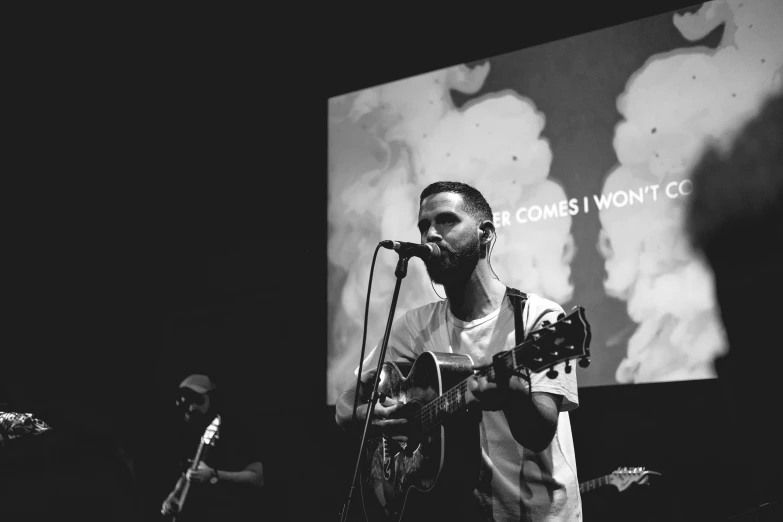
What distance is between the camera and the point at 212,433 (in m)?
4.95

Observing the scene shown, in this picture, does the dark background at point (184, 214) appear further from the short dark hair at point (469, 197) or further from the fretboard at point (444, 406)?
the fretboard at point (444, 406)

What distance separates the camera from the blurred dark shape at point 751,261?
3.49 metres

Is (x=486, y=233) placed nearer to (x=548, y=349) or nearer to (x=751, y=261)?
(x=548, y=349)

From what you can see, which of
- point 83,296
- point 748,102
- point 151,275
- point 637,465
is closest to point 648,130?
point 748,102

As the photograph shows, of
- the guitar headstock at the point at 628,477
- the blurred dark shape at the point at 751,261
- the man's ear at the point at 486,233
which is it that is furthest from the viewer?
the guitar headstock at the point at 628,477

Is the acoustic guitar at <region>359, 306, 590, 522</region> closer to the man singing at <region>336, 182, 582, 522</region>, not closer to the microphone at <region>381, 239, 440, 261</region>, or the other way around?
the man singing at <region>336, 182, 582, 522</region>

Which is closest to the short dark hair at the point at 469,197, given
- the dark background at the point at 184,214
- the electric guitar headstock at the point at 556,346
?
the electric guitar headstock at the point at 556,346

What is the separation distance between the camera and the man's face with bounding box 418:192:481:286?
104 inches

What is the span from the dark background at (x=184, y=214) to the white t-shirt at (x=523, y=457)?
240 centimetres

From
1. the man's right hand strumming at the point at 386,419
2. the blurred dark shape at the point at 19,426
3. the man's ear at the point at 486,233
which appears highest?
the man's ear at the point at 486,233

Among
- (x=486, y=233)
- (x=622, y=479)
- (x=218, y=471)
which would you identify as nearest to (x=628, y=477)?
(x=622, y=479)

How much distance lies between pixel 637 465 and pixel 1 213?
4.81 m

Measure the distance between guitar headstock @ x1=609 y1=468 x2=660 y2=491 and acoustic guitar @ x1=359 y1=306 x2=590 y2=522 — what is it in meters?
1.76

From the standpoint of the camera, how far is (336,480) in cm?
494
